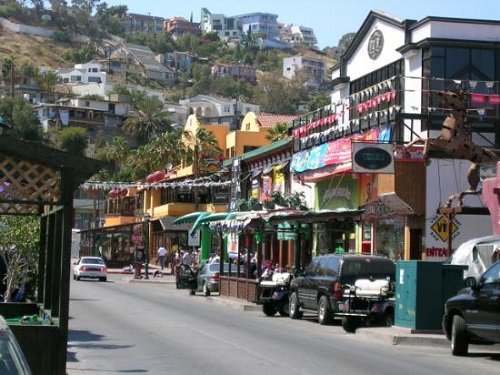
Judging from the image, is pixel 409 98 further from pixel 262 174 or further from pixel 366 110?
pixel 262 174

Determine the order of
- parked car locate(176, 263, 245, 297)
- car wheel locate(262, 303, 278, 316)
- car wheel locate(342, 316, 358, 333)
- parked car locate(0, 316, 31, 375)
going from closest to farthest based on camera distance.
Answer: parked car locate(0, 316, 31, 375) < car wheel locate(342, 316, 358, 333) < car wheel locate(262, 303, 278, 316) < parked car locate(176, 263, 245, 297)

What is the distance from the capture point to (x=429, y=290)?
20391mm

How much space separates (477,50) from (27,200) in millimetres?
29987

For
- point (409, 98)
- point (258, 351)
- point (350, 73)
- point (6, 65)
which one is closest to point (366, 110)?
point (409, 98)

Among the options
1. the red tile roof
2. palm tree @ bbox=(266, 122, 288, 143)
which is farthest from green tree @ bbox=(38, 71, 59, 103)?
palm tree @ bbox=(266, 122, 288, 143)

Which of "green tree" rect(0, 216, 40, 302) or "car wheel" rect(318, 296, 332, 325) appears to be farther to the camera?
"car wheel" rect(318, 296, 332, 325)

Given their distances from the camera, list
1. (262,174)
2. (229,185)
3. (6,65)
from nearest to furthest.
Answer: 1. (262,174)
2. (229,185)
3. (6,65)

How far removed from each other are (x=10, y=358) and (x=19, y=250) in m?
13.4

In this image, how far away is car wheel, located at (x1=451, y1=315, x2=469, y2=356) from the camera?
17.3m

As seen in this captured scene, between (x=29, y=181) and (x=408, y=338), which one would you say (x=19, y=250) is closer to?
(x=408, y=338)

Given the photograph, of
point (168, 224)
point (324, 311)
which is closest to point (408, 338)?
point (324, 311)

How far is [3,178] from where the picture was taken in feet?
35.4

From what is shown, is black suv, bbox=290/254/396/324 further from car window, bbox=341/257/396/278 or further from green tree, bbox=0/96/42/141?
green tree, bbox=0/96/42/141

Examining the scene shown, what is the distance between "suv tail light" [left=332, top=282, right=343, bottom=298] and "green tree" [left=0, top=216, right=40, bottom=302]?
766 centimetres
